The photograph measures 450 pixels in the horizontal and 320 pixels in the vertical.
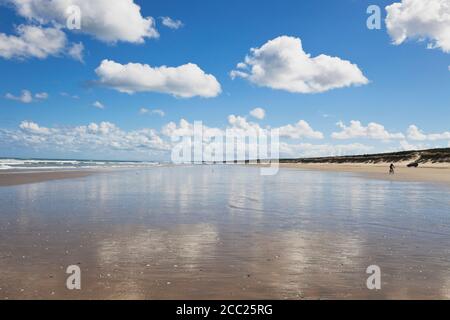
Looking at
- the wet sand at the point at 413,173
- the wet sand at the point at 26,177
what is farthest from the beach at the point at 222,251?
the wet sand at the point at 413,173

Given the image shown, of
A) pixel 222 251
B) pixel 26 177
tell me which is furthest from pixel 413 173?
pixel 222 251

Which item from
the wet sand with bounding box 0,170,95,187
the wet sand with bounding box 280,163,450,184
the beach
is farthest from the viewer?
the wet sand with bounding box 280,163,450,184

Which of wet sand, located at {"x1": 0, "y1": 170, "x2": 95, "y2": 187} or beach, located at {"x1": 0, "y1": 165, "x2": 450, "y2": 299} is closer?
beach, located at {"x1": 0, "y1": 165, "x2": 450, "y2": 299}

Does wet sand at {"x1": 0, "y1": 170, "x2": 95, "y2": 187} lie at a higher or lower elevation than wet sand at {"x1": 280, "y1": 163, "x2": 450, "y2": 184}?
higher

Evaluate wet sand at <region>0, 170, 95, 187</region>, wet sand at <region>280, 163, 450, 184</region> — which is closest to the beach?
wet sand at <region>0, 170, 95, 187</region>

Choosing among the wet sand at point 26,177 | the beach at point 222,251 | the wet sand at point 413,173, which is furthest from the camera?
the wet sand at point 413,173

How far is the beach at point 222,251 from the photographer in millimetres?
6848

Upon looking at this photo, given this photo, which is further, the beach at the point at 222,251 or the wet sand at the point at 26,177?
the wet sand at the point at 26,177

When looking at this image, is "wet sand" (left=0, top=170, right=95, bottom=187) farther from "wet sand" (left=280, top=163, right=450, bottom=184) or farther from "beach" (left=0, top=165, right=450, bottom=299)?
"wet sand" (left=280, top=163, right=450, bottom=184)

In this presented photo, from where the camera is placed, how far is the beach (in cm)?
685

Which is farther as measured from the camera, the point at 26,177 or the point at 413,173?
the point at 413,173

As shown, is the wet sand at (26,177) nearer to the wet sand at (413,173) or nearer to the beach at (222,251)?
the beach at (222,251)

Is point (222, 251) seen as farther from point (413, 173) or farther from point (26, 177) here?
point (413, 173)

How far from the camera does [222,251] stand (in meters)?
9.48
